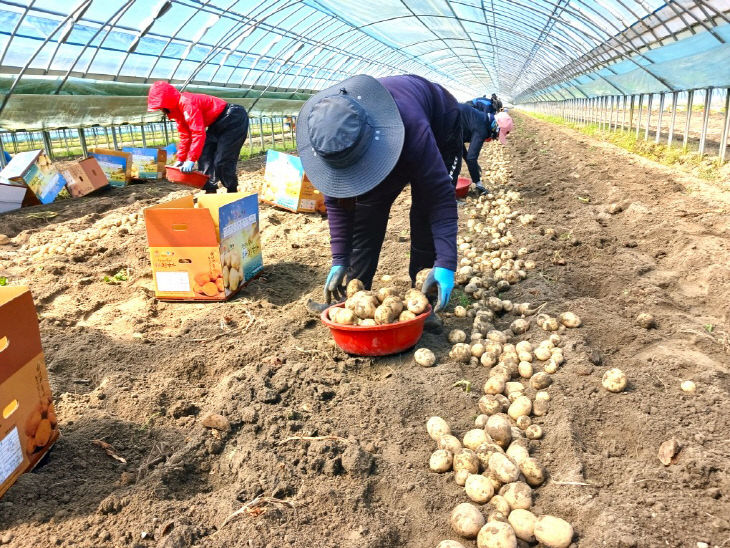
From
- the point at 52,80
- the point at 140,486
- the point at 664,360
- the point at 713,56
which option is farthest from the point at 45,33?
the point at 713,56

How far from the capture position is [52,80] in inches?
388

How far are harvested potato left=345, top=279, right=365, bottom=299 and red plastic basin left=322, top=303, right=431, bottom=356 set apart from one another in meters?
0.24

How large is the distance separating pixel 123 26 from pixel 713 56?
11.1m

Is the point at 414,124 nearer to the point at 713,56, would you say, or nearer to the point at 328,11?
the point at 713,56

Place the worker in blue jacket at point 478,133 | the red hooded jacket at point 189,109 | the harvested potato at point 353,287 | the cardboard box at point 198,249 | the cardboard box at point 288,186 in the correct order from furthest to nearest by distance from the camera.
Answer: the worker in blue jacket at point 478,133, the cardboard box at point 288,186, the red hooded jacket at point 189,109, the cardboard box at point 198,249, the harvested potato at point 353,287

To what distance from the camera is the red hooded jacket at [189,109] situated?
5715mm

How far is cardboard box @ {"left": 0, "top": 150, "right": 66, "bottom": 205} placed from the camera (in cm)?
777

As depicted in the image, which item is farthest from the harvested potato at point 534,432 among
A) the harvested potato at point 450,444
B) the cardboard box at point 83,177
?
the cardboard box at point 83,177

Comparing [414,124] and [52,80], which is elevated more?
[52,80]

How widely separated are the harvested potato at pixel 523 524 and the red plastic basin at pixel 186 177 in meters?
5.02

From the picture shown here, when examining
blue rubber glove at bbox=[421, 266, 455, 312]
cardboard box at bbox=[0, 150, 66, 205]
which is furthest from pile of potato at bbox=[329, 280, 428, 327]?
cardboard box at bbox=[0, 150, 66, 205]

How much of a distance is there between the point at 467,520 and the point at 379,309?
51.5 inches

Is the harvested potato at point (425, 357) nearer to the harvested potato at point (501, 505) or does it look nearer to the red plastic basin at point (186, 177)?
the harvested potato at point (501, 505)

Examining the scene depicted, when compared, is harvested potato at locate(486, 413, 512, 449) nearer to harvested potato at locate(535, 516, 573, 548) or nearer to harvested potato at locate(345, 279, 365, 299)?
harvested potato at locate(535, 516, 573, 548)
